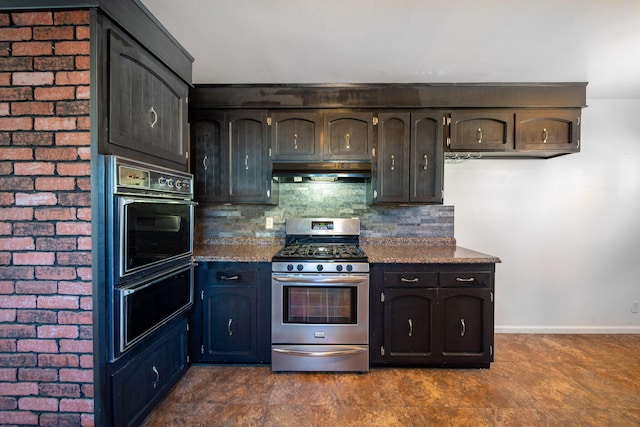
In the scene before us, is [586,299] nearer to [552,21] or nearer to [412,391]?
[412,391]

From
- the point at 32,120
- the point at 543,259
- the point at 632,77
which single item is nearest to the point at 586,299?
the point at 543,259

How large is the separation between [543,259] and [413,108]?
2254 mm

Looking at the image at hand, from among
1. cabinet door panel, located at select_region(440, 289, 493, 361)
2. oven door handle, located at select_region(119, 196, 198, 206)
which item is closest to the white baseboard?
cabinet door panel, located at select_region(440, 289, 493, 361)

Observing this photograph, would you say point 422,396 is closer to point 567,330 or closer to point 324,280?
point 324,280

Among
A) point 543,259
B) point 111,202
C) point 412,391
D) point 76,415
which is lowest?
point 412,391

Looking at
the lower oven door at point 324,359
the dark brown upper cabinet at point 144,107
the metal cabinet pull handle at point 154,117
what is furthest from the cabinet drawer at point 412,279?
the metal cabinet pull handle at point 154,117

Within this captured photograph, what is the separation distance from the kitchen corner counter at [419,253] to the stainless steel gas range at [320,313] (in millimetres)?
279

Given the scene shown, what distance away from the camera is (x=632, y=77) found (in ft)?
8.19

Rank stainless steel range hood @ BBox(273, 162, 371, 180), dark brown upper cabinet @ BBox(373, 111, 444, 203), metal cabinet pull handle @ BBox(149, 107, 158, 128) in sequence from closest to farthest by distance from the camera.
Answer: metal cabinet pull handle @ BBox(149, 107, 158, 128)
stainless steel range hood @ BBox(273, 162, 371, 180)
dark brown upper cabinet @ BBox(373, 111, 444, 203)

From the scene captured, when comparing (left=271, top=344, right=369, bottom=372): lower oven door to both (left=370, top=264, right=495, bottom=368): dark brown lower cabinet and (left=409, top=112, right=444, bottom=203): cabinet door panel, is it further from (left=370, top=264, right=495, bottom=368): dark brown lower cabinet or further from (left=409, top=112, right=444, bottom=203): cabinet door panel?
(left=409, top=112, right=444, bottom=203): cabinet door panel

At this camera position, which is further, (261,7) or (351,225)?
(351,225)

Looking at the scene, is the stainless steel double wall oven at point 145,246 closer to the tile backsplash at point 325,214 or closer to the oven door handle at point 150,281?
the oven door handle at point 150,281

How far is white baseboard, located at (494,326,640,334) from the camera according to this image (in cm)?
302

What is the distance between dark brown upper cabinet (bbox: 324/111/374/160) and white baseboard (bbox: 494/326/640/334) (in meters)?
2.50
